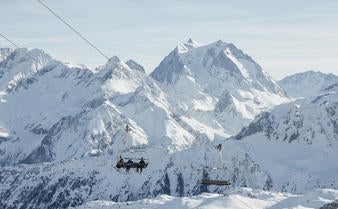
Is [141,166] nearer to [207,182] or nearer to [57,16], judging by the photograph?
[207,182]

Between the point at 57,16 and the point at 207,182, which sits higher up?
the point at 57,16

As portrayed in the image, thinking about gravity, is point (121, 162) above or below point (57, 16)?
below

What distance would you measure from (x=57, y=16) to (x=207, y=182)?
44.9 meters

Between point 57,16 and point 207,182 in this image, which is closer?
point 57,16

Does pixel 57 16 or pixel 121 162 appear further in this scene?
pixel 121 162

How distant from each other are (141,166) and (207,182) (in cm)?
1235

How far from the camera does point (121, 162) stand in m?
113

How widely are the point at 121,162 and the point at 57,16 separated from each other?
118 ft

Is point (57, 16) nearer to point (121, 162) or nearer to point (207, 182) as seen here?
point (121, 162)

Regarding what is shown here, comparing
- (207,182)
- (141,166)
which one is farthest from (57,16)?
(207,182)

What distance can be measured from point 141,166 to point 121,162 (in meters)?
3.82

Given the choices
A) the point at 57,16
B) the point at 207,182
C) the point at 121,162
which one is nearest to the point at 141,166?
the point at 121,162

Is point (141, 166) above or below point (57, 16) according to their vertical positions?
below

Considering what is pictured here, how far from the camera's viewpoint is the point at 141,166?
112 meters
